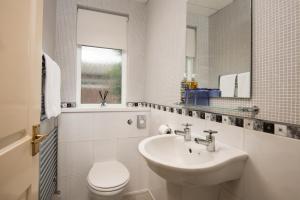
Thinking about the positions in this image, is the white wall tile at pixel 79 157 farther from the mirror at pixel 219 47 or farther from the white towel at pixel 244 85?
the white towel at pixel 244 85

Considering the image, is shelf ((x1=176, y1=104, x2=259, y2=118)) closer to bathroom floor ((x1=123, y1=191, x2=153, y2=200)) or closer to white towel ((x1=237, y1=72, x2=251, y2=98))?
white towel ((x1=237, y1=72, x2=251, y2=98))

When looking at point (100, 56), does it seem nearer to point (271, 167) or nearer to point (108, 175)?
point (108, 175)

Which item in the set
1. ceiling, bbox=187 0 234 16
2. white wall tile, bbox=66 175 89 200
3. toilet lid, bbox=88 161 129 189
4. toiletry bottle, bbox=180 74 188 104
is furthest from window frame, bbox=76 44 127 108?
ceiling, bbox=187 0 234 16

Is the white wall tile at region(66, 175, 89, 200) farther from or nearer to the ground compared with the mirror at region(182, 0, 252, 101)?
nearer to the ground

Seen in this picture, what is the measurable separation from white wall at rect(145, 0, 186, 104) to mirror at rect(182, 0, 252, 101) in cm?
12

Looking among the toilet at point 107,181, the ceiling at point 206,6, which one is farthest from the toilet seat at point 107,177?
the ceiling at point 206,6

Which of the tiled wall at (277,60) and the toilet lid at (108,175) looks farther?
the toilet lid at (108,175)

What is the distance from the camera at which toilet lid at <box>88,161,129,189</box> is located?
4.97ft

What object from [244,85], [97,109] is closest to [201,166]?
[244,85]

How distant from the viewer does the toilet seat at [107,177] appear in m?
1.48

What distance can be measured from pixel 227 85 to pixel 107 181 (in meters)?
1.30

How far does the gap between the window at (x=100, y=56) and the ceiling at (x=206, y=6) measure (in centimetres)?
116

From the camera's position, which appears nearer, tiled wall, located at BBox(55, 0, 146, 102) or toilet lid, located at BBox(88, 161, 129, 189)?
toilet lid, located at BBox(88, 161, 129, 189)

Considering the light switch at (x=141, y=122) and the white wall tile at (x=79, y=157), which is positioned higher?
the light switch at (x=141, y=122)
